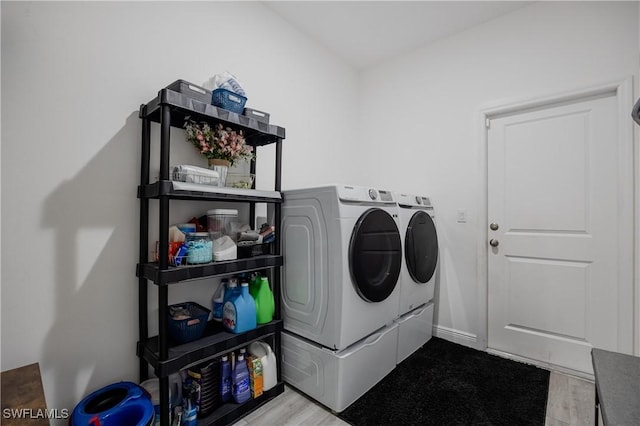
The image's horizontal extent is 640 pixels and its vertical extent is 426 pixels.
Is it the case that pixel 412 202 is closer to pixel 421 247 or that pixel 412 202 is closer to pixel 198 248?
pixel 421 247

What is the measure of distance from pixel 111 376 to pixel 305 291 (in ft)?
3.45

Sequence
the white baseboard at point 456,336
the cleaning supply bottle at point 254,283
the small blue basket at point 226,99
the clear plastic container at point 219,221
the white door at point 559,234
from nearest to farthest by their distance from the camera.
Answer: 1. the small blue basket at point 226,99
2. the clear plastic container at point 219,221
3. the cleaning supply bottle at point 254,283
4. the white door at point 559,234
5. the white baseboard at point 456,336

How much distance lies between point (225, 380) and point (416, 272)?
1447 millimetres

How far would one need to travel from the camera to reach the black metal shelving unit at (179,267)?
1265 mm

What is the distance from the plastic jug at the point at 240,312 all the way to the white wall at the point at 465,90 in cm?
174

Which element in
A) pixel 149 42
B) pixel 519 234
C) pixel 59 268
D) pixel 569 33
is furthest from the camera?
pixel 519 234

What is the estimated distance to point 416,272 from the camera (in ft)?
7.04

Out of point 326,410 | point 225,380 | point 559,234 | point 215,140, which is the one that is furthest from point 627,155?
point 225,380

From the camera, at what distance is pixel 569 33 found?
6.55 feet

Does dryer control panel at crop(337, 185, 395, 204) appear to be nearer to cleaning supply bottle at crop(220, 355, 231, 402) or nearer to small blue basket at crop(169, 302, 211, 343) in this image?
small blue basket at crop(169, 302, 211, 343)

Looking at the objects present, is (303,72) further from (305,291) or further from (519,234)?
(519,234)

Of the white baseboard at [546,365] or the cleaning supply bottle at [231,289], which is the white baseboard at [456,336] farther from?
the cleaning supply bottle at [231,289]

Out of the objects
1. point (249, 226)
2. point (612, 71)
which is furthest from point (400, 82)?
point (249, 226)

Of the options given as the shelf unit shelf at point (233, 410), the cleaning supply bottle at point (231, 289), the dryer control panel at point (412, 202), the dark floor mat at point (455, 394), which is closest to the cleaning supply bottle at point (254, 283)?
the cleaning supply bottle at point (231, 289)
